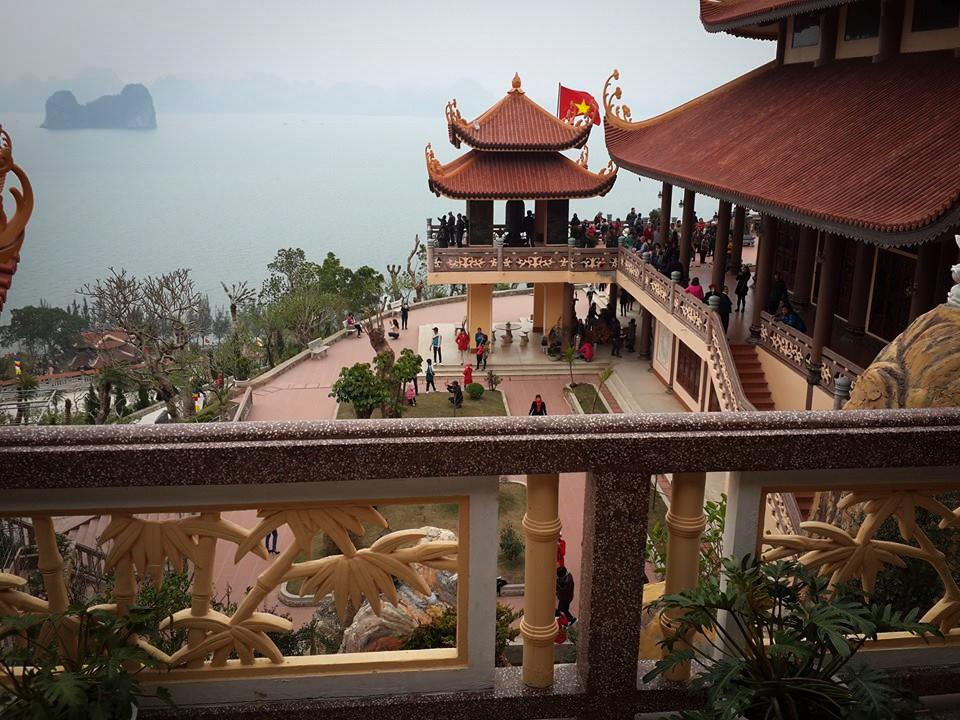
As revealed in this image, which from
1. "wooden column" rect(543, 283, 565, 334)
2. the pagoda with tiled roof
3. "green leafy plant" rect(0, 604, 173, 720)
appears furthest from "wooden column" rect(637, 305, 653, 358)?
"green leafy plant" rect(0, 604, 173, 720)

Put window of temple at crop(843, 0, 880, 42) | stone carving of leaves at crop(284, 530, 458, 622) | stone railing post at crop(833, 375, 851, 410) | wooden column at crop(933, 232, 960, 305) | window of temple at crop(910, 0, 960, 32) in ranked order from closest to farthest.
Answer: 1. stone carving of leaves at crop(284, 530, 458, 622)
2. stone railing post at crop(833, 375, 851, 410)
3. wooden column at crop(933, 232, 960, 305)
4. window of temple at crop(910, 0, 960, 32)
5. window of temple at crop(843, 0, 880, 42)

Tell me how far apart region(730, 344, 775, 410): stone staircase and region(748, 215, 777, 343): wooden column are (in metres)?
0.30

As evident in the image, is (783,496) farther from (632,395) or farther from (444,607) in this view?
(632,395)

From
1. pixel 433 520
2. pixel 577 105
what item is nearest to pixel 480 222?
pixel 577 105

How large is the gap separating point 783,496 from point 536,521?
30.3 feet

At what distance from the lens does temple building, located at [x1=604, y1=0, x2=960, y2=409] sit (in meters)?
11.5

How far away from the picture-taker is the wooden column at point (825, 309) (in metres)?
13.5

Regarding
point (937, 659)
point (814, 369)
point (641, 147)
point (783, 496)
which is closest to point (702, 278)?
point (641, 147)

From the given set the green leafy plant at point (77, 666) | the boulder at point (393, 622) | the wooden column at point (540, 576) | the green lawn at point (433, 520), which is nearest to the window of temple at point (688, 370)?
the green lawn at point (433, 520)

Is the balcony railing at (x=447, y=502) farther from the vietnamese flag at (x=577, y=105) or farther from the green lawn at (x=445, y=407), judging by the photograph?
the vietnamese flag at (x=577, y=105)

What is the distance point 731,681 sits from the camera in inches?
88.1

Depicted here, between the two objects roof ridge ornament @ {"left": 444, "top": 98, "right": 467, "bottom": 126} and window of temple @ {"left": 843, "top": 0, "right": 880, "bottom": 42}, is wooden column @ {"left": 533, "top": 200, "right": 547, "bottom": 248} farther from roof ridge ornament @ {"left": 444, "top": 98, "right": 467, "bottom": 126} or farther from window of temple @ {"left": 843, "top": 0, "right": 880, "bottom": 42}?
window of temple @ {"left": 843, "top": 0, "right": 880, "bottom": 42}

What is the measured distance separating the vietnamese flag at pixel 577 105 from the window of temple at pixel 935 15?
42.0 ft

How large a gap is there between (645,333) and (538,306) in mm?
5216
